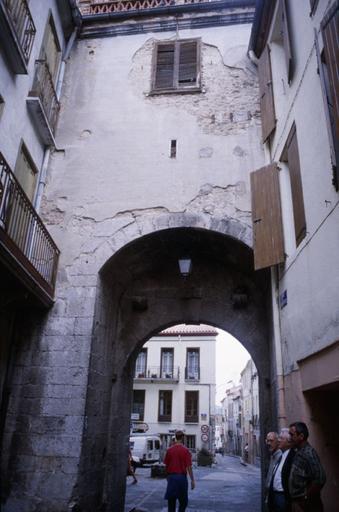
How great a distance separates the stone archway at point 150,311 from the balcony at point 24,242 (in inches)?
36.7

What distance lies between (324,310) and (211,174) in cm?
411

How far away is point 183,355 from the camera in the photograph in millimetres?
29797

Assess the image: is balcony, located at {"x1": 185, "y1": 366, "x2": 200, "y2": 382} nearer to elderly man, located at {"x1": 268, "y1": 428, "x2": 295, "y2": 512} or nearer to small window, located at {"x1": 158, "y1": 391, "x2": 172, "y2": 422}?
small window, located at {"x1": 158, "y1": 391, "x2": 172, "y2": 422}

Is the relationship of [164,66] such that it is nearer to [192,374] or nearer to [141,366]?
[192,374]

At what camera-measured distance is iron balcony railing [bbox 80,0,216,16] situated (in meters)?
9.92

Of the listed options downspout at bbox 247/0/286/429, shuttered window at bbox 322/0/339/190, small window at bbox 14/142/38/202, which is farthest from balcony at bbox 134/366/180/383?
shuttered window at bbox 322/0/339/190

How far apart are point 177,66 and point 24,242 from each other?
16.9 feet

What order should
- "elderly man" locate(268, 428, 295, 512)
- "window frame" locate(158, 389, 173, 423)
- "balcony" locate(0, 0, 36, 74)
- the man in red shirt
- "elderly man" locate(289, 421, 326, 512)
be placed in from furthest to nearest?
"window frame" locate(158, 389, 173, 423) < the man in red shirt < "balcony" locate(0, 0, 36, 74) < "elderly man" locate(268, 428, 295, 512) < "elderly man" locate(289, 421, 326, 512)

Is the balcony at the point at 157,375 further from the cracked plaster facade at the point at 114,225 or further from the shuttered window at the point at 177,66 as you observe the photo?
the shuttered window at the point at 177,66

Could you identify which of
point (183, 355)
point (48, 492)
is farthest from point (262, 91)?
point (183, 355)

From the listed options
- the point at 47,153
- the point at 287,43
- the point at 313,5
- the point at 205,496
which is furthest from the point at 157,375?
the point at 313,5

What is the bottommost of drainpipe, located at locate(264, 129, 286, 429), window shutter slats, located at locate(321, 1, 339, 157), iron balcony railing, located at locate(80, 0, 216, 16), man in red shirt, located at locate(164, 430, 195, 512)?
man in red shirt, located at locate(164, 430, 195, 512)

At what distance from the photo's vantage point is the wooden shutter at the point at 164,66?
9.21 metres

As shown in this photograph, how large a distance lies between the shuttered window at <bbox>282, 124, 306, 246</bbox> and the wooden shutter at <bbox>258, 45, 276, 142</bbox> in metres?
1.21
